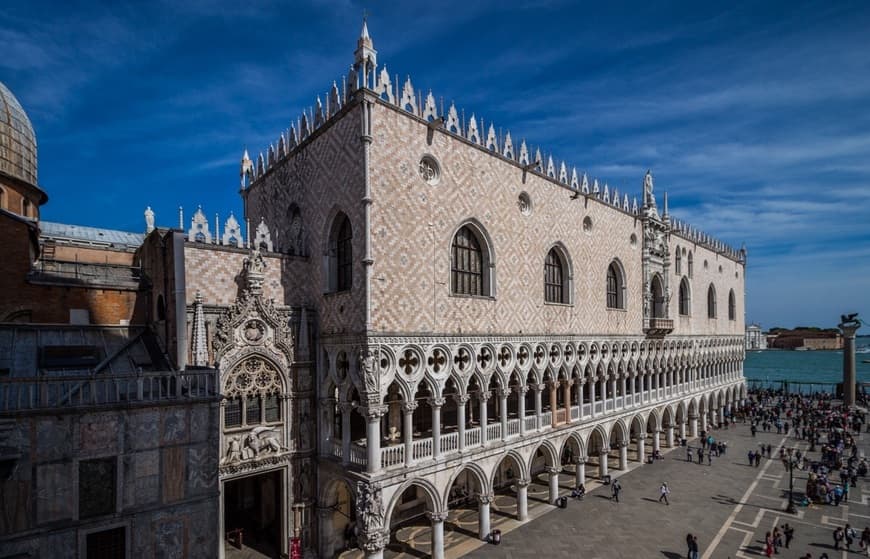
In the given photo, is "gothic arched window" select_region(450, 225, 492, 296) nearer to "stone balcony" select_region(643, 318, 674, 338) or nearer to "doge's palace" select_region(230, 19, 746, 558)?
"doge's palace" select_region(230, 19, 746, 558)

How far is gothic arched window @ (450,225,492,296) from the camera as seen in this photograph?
17.8 m

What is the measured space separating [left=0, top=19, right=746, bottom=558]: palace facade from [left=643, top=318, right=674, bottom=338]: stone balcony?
7.13 metres

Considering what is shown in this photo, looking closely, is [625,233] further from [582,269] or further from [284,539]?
[284,539]

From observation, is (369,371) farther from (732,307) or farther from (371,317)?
(732,307)

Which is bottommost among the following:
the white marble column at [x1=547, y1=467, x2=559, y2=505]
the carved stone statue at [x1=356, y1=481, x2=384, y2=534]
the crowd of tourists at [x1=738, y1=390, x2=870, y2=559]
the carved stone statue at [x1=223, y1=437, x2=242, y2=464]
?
the crowd of tourists at [x1=738, y1=390, x2=870, y2=559]

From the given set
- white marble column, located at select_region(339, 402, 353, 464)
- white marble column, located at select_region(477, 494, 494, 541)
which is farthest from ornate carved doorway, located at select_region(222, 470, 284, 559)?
white marble column, located at select_region(477, 494, 494, 541)

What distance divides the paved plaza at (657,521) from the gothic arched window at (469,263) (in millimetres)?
9420

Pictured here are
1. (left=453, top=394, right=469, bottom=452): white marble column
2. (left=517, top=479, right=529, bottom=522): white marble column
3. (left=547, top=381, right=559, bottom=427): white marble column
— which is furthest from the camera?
(left=547, top=381, right=559, bottom=427): white marble column

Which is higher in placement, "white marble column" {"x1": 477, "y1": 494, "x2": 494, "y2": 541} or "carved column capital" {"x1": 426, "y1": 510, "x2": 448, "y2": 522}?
"carved column capital" {"x1": 426, "y1": 510, "x2": 448, "y2": 522}

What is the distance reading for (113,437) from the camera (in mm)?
9469

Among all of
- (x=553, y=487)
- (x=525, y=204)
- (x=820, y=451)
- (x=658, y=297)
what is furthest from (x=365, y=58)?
(x=820, y=451)

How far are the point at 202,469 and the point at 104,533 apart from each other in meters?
2.00

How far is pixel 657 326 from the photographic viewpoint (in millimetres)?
28531

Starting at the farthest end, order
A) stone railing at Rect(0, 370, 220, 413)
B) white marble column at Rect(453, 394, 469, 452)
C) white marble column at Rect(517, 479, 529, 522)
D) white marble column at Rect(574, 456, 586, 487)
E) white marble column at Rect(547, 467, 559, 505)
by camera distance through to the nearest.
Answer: white marble column at Rect(574, 456, 586, 487)
white marble column at Rect(547, 467, 559, 505)
white marble column at Rect(517, 479, 529, 522)
white marble column at Rect(453, 394, 469, 452)
stone railing at Rect(0, 370, 220, 413)
